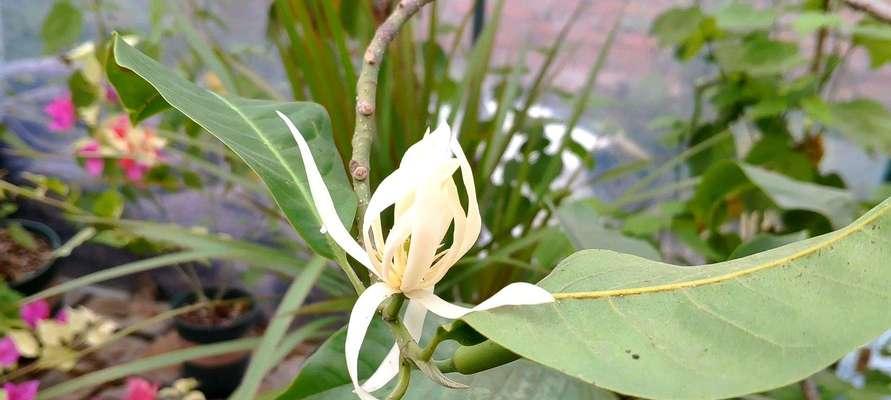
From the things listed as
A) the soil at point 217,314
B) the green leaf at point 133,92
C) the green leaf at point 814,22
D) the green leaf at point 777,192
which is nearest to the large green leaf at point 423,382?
the green leaf at point 133,92

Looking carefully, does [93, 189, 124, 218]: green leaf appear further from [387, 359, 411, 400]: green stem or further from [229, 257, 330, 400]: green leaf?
[387, 359, 411, 400]: green stem

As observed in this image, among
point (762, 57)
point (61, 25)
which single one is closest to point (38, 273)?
point (61, 25)

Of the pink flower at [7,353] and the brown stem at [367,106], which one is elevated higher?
the brown stem at [367,106]

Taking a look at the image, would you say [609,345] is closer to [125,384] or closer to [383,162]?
[383,162]

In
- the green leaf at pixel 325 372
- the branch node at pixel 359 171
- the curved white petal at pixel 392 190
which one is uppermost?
the curved white petal at pixel 392 190

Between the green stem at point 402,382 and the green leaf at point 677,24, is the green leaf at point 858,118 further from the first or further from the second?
the green stem at point 402,382

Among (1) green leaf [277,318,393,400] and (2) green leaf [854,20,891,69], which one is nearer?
(1) green leaf [277,318,393,400]

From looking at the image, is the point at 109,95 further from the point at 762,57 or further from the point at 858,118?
the point at 858,118

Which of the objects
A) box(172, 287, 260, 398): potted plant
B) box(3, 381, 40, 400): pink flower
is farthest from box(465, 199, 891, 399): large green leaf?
box(172, 287, 260, 398): potted plant
